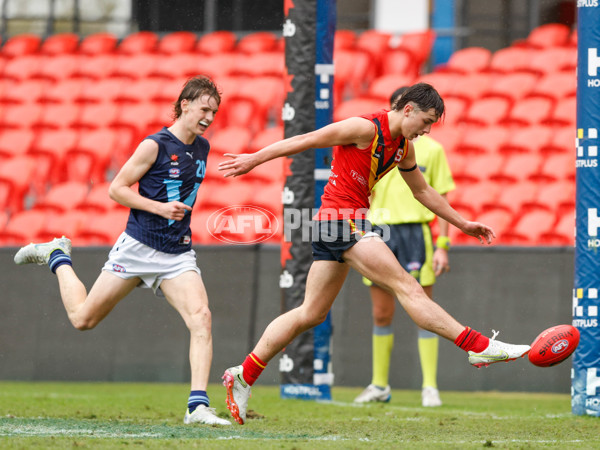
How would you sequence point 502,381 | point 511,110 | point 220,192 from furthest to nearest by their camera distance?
1. point 511,110
2. point 220,192
3. point 502,381

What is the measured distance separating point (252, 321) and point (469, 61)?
6.54 meters

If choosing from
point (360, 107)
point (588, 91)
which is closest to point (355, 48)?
point (360, 107)

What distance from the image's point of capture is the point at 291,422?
6.19 meters

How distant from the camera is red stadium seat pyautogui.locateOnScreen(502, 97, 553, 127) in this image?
1302 cm

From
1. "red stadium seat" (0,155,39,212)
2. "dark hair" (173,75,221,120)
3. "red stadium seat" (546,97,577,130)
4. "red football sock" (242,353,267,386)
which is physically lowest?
"red football sock" (242,353,267,386)

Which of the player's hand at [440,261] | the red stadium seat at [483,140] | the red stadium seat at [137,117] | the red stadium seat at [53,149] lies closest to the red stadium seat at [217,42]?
the red stadium seat at [137,117]

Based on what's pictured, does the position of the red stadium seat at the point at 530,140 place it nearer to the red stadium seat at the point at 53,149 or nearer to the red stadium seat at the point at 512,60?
the red stadium seat at the point at 512,60

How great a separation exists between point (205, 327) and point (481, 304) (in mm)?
4009

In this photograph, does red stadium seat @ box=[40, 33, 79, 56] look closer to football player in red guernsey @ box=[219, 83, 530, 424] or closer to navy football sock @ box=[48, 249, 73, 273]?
navy football sock @ box=[48, 249, 73, 273]

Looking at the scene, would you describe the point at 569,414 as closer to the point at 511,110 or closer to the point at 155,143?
the point at 155,143

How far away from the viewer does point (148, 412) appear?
22.2 feet

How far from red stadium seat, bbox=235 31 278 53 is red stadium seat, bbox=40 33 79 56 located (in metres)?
2.72

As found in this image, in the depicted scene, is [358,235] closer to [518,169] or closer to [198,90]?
[198,90]

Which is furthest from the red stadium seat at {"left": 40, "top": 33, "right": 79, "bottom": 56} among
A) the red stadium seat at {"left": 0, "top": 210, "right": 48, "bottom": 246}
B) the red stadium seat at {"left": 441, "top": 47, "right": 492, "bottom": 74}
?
the red stadium seat at {"left": 441, "top": 47, "right": 492, "bottom": 74}
